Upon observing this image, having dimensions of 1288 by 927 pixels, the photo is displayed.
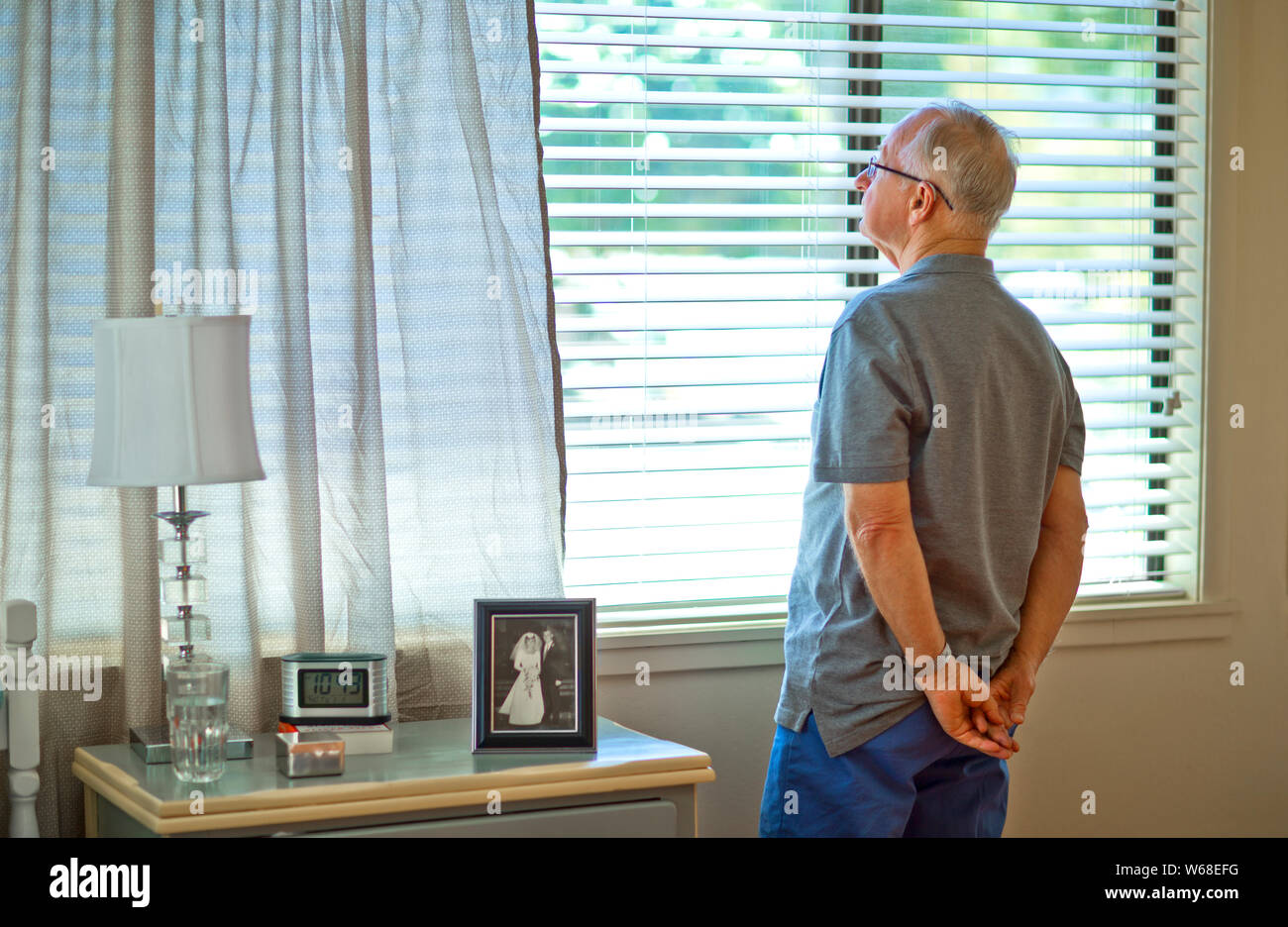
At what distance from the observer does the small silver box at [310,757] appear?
6.12 ft

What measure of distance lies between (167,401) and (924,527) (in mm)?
1073

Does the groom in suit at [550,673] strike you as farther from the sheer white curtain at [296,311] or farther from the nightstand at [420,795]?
the sheer white curtain at [296,311]

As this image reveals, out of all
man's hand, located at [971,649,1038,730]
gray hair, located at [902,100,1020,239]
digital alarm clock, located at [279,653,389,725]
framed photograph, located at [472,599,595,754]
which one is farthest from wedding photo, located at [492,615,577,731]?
gray hair, located at [902,100,1020,239]

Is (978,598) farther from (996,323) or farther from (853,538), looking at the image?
(996,323)

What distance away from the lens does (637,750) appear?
2020mm

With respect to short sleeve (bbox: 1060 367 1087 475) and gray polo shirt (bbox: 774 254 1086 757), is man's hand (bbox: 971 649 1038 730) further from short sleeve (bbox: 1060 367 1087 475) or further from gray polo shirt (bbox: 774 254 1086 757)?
short sleeve (bbox: 1060 367 1087 475)

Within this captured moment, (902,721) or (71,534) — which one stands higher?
(71,534)

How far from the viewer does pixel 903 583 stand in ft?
5.88

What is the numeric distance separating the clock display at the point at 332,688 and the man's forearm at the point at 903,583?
2.66ft

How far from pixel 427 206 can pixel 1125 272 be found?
152cm

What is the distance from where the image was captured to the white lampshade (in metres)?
1.80

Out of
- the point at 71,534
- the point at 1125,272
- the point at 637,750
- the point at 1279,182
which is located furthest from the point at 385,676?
the point at 1279,182

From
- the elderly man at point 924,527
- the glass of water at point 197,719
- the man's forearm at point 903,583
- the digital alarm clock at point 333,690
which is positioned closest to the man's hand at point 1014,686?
the elderly man at point 924,527
